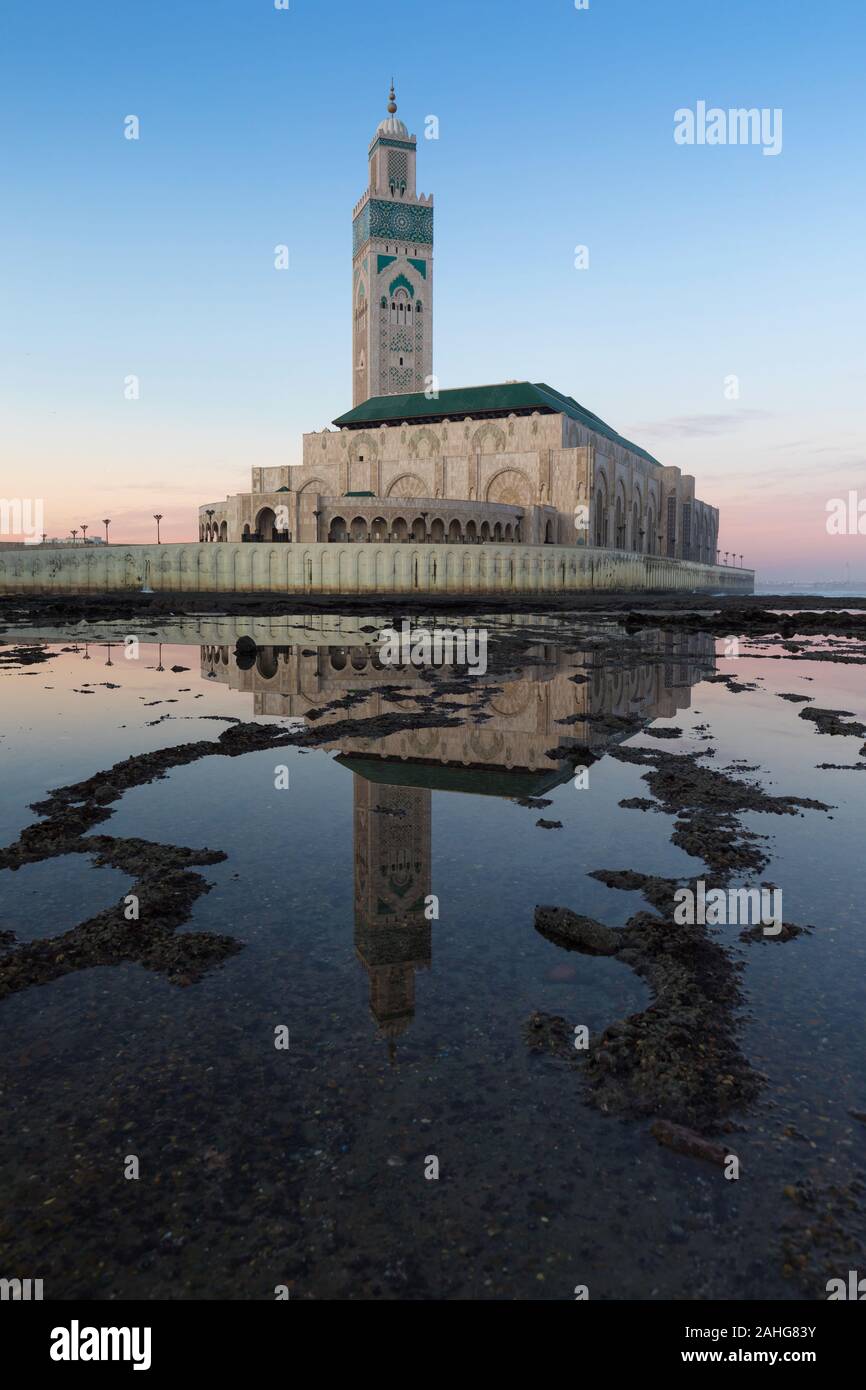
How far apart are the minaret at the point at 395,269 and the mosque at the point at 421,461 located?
0.49 feet

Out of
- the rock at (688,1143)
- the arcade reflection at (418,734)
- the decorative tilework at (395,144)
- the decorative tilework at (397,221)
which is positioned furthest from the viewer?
the decorative tilework at (397,221)

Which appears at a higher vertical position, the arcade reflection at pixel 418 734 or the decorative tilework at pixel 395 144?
the decorative tilework at pixel 395 144

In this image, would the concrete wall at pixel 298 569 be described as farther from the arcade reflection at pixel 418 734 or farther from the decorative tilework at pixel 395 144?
the decorative tilework at pixel 395 144

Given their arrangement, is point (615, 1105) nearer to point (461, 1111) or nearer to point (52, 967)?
point (461, 1111)

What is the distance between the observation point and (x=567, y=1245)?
7.12 ft

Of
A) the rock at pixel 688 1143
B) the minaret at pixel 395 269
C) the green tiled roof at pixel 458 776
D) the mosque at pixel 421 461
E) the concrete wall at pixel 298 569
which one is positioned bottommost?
the rock at pixel 688 1143

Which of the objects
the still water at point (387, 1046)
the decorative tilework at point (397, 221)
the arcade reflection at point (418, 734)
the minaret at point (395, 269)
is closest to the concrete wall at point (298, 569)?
the arcade reflection at point (418, 734)

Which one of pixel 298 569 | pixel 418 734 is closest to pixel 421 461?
pixel 298 569

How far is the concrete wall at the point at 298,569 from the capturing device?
5016 cm

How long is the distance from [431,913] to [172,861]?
1923 mm

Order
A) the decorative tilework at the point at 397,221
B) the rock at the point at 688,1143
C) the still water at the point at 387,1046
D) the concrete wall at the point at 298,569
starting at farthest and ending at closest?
the decorative tilework at the point at 397,221 → the concrete wall at the point at 298,569 → the rock at the point at 688,1143 → the still water at the point at 387,1046

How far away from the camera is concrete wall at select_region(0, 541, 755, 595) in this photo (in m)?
50.2

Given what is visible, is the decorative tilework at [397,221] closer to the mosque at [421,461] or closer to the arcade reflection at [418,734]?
the mosque at [421,461]

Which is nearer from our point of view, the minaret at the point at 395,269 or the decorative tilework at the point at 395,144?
the decorative tilework at the point at 395,144
